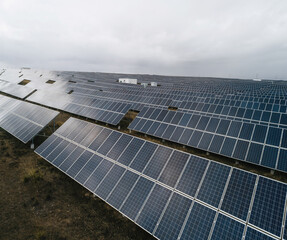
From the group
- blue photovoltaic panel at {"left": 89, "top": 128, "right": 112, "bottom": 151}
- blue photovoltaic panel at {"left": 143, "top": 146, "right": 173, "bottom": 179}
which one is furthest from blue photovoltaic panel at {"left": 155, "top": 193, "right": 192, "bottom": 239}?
blue photovoltaic panel at {"left": 89, "top": 128, "right": 112, "bottom": 151}

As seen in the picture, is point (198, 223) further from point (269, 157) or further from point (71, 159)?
point (269, 157)

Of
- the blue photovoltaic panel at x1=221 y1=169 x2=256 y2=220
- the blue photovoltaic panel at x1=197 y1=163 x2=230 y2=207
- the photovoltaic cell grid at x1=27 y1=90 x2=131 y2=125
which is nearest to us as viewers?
the blue photovoltaic panel at x1=221 y1=169 x2=256 y2=220

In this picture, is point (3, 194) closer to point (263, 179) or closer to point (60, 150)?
point (60, 150)

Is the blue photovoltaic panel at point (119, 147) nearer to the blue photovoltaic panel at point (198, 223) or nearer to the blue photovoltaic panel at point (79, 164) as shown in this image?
the blue photovoltaic panel at point (79, 164)

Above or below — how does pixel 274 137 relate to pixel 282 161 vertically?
above

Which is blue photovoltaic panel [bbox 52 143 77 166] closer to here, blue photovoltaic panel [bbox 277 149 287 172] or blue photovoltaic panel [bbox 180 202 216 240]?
blue photovoltaic panel [bbox 180 202 216 240]

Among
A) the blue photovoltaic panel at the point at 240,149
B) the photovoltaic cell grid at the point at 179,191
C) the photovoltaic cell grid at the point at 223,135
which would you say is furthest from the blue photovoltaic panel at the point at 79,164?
the blue photovoltaic panel at the point at 240,149

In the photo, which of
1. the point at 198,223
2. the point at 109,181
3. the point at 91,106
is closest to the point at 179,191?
the point at 198,223
